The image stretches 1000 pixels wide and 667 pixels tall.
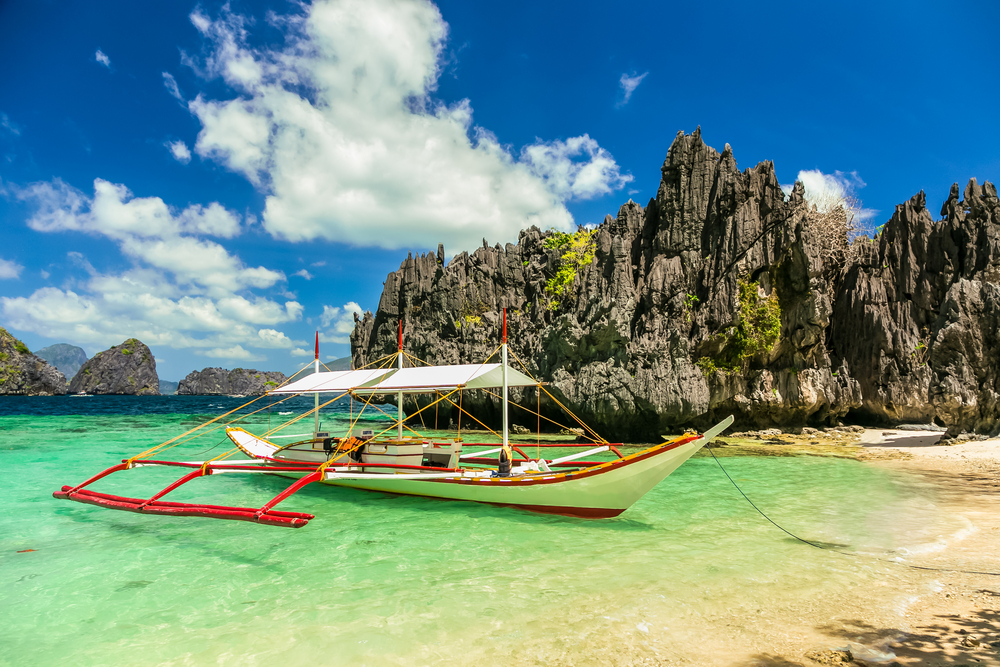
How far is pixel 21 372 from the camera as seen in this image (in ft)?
388

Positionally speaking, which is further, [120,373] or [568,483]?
[120,373]

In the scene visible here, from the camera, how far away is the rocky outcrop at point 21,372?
11494 cm

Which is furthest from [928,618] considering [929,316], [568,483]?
[929,316]

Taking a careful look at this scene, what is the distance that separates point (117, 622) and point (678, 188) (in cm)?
3468

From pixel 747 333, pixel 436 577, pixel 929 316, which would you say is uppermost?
pixel 929 316

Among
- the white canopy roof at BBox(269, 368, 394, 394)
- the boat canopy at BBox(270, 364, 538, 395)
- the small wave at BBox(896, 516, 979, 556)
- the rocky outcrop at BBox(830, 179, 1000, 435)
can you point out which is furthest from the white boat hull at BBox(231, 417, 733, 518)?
the rocky outcrop at BBox(830, 179, 1000, 435)

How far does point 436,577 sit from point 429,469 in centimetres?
593

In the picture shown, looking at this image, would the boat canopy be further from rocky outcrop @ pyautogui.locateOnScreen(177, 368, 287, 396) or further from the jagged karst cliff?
rocky outcrop @ pyautogui.locateOnScreen(177, 368, 287, 396)

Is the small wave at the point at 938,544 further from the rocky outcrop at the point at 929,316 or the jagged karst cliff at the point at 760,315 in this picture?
the rocky outcrop at the point at 929,316

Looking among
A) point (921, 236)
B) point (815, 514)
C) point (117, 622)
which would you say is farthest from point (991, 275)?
point (117, 622)

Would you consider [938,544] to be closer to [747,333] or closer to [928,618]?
[928,618]

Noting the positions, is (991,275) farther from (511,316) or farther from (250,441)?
(250,441)

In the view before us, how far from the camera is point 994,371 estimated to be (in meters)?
25.2

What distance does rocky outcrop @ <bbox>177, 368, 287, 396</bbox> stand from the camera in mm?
185750
